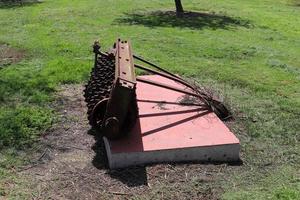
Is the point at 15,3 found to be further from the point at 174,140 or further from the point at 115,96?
the point at 115,96

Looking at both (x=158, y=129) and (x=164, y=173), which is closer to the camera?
(x=164, y=173)

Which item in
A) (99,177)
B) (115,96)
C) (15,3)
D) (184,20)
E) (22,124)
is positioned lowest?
(99,177)

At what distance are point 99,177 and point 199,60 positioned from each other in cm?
495

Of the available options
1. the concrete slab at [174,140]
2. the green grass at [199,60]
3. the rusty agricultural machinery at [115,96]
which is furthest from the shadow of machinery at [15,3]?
the concrete slab at [174,140]

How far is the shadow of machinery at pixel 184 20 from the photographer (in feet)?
41.4

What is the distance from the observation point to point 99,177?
14.5 feet

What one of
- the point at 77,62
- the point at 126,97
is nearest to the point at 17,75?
the point at 77,62

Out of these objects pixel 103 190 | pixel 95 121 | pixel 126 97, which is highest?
pixel 126 97

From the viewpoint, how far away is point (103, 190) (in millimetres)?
4207

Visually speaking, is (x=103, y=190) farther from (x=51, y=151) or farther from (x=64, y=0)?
(x=64, y=0)

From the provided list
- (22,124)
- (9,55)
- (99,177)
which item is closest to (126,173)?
(99,177)

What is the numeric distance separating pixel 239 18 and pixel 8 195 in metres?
11.5

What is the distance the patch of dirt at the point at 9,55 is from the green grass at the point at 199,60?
203mm

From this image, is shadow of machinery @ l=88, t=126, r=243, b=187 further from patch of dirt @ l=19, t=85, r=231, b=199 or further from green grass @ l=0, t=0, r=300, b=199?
green grass @ l=0, t=0, r=300, b=199
